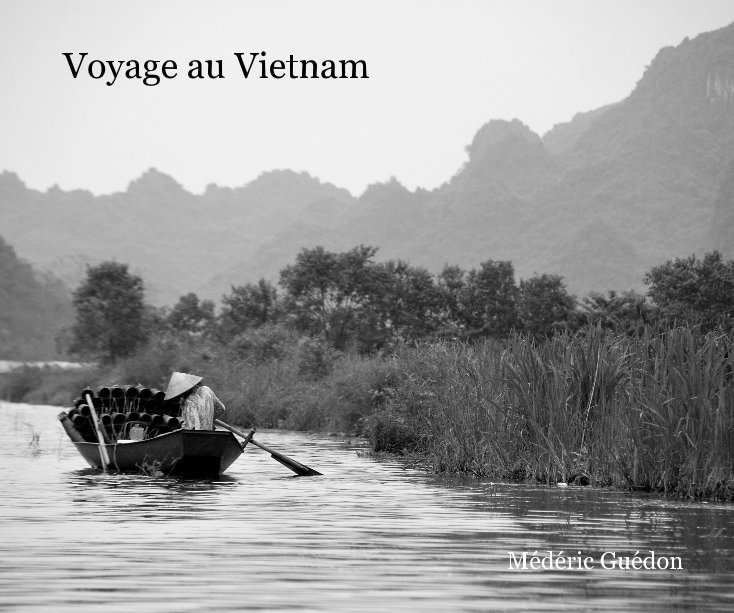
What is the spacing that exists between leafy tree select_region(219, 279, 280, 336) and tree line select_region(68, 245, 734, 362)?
0.15 ft

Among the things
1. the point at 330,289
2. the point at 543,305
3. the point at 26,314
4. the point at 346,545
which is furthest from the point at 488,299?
the point at 26,314

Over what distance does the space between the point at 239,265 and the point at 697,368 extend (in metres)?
121

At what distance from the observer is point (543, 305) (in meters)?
42.7

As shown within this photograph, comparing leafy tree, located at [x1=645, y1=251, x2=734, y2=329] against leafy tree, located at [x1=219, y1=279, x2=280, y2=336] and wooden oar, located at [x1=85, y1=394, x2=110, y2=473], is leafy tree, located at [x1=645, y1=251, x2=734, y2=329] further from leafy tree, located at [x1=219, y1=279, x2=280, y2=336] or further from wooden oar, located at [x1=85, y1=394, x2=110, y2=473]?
wooden oar, located at [x1=85, y1=394, x2=110, y2=473]

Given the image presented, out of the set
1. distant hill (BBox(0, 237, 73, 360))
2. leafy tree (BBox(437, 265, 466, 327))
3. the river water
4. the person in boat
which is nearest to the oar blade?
the river water

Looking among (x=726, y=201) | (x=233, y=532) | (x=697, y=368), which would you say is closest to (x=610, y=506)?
(x=697, y=368)

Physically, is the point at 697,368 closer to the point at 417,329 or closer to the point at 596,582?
the point at 596,582

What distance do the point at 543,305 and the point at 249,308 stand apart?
16.1m

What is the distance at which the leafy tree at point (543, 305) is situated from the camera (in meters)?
42.2

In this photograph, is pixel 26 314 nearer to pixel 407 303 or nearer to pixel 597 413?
pixel 407 303

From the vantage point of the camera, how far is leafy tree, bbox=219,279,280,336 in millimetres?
52531

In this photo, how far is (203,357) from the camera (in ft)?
135

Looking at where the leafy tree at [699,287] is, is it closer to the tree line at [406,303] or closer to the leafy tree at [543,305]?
the tree line at [406,303]

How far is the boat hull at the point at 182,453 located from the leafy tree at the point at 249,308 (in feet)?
115
